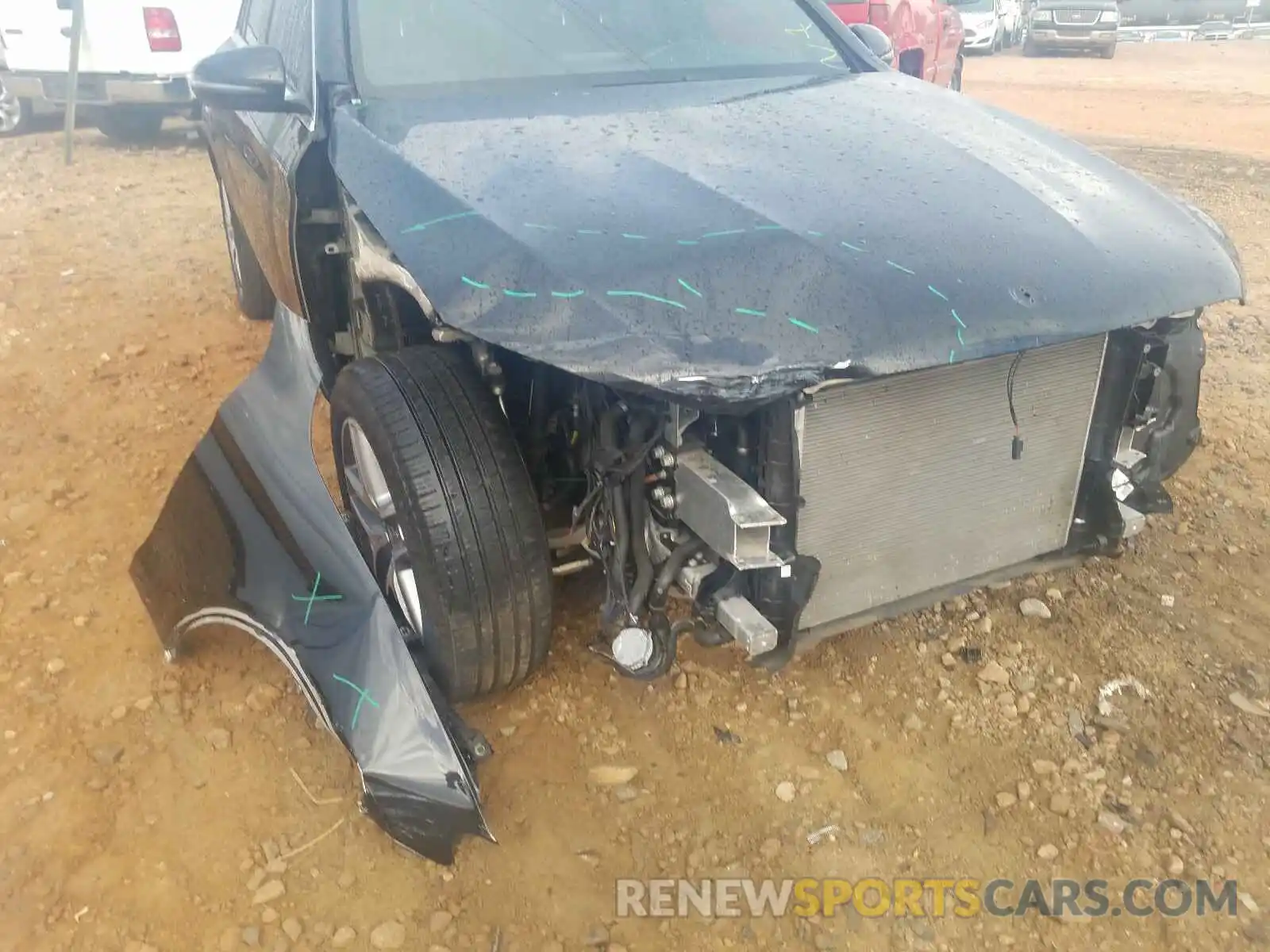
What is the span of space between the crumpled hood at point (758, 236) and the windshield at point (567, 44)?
0.68 ft

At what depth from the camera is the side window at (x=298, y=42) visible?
8.96ft

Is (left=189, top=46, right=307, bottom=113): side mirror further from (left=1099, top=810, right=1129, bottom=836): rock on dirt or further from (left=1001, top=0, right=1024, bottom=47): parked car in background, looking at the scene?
(left=1001, top=0, right=1024, bottom=47): parked car in background

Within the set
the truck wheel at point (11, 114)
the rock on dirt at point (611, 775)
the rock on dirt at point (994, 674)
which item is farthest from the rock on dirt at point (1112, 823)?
the truck wheel at point (11, 114)

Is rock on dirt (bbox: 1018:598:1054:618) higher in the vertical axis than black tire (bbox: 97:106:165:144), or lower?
higher

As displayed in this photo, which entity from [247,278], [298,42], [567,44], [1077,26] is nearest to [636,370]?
[567,44]

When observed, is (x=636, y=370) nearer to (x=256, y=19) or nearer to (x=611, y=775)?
(x=611, y=775)

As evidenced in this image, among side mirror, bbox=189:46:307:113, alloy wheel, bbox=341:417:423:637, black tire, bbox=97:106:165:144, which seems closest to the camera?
alloy wheel, bbox=341:417:423:637

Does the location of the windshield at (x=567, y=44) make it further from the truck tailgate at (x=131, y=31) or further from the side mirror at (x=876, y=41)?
the truck tailgate at (x=131, y=31)

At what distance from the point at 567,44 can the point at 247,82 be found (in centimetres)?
88

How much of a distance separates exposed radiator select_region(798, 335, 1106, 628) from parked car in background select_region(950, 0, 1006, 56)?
1735cm

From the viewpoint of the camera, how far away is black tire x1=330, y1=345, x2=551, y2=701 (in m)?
2.18

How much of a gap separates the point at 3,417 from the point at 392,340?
90.2 inches

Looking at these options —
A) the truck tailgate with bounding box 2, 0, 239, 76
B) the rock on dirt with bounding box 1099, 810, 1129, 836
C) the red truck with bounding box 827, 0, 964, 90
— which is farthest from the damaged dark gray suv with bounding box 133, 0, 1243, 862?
the truck tailgate with bounding box 2, 0, 239, 76

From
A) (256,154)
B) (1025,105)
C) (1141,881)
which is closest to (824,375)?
(1141,881)
